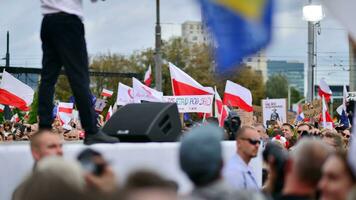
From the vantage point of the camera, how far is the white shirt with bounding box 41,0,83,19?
5168mm

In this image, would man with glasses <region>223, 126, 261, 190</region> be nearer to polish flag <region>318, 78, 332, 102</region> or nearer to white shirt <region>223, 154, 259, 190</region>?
white shirt <region>223, 154, 259, 190</region>

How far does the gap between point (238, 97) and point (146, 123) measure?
410 inches

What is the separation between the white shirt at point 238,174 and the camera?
17.1 ft

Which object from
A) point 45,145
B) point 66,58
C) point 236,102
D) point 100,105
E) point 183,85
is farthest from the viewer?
point 100,105

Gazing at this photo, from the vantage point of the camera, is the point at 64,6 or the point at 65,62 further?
the point at 65,62

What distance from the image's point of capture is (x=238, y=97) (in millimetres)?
15828

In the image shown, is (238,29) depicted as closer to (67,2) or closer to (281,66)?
(67,2)

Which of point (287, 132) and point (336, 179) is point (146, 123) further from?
point (287, 132)

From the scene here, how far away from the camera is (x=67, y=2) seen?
5.18m

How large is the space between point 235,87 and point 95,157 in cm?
1198

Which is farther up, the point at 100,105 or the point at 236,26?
the point at 236,26

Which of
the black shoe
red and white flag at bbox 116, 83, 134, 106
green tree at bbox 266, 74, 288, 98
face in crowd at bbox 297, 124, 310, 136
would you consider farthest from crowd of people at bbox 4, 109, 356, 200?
green tree at bbox 266, 74, 288, 98

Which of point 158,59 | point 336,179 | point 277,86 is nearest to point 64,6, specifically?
point 336,179

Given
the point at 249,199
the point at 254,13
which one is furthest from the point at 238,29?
the point at 249,199
